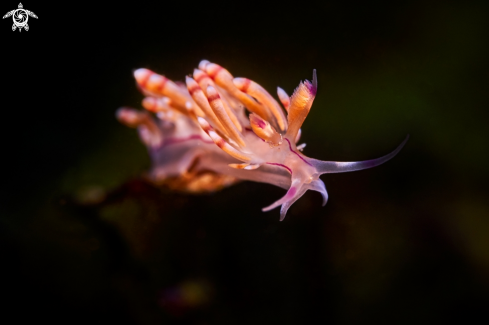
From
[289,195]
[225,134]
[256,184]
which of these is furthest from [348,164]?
[256,184]

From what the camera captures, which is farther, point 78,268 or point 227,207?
point 227,207

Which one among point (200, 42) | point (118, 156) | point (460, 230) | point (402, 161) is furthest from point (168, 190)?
point (460, 230)

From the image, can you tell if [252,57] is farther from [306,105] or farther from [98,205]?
[98,205]

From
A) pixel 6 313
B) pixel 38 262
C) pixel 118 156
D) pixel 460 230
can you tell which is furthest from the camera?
pixel 118 156

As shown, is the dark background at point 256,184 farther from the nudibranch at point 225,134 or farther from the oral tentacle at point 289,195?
the oral tentacle at point 289,195

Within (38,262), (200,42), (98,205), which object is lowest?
(38,262)

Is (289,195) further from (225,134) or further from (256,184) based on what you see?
(256,184)

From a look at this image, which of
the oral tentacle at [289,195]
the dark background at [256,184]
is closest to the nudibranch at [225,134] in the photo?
the oral tentacle at [289,195]

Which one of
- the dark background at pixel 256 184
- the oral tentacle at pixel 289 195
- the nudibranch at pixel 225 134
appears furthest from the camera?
the dark background at pixel 256 184
